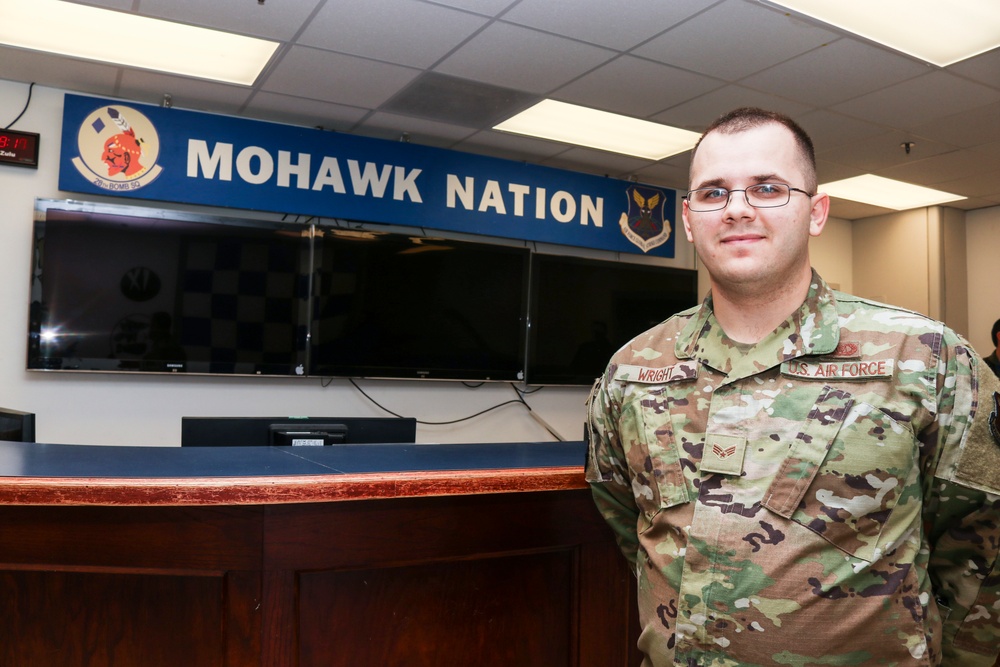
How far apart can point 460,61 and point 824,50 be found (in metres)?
1.55

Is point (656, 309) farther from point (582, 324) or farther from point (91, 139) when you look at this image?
point (91, 139)

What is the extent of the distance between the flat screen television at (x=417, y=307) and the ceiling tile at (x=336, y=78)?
753 mm

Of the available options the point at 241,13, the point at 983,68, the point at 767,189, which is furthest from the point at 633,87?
the point at 767,189

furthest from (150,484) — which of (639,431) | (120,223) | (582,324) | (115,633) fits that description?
(582,324)

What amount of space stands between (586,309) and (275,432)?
310cm

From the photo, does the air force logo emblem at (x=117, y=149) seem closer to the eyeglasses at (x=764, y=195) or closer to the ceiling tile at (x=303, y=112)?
the ceiling tile at (x=303, y=112)

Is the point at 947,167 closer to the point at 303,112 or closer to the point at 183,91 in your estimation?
the point at 303,112

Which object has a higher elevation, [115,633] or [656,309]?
[656,309]

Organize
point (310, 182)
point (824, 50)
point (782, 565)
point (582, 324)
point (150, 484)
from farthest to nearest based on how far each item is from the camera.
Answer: point (582, 324), point (310, 182), point (824, 50), point (150, 484), point (782, 565)

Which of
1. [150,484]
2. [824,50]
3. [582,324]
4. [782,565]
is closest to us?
[782,565]

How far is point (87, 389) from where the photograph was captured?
3.87m

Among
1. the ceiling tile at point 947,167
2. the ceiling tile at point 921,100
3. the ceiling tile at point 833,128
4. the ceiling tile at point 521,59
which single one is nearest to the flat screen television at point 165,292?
the ceiling tile at point 521,59

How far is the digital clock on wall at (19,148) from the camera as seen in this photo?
12.2 ft

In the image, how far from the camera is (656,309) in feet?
17.4
